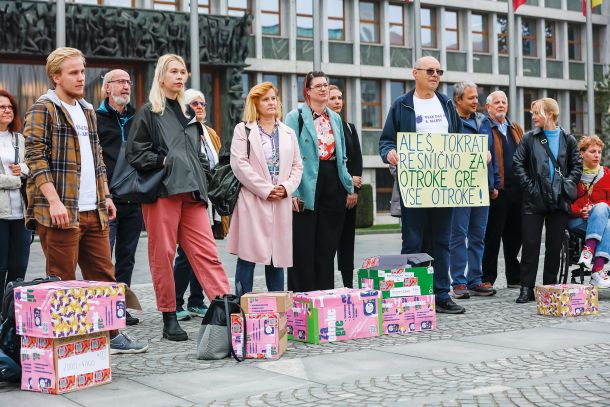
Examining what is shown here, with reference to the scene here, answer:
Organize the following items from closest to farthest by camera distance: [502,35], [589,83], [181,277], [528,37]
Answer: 1. [181,277]
2. [589,83]
3. [502,35]
4. [528,37]

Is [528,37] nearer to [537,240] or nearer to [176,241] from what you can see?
[537,240]

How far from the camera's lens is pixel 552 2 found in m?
45.7

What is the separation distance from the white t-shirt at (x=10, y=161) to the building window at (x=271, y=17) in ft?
97.5

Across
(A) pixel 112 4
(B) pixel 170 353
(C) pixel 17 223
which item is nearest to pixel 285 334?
(B) pixel 170 353

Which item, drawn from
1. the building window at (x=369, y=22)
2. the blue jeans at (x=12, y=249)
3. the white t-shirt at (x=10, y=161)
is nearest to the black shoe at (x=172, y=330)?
the blue jeans at (x=12, y=249)

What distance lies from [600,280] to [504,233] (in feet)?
4.57

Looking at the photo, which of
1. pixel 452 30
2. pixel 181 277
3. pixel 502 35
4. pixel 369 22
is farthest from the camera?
pixel 502 35

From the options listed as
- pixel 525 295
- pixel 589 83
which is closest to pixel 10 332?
pixel 525 295

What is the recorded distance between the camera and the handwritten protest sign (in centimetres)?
849

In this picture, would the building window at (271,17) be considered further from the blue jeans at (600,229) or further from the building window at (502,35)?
the blue jeans at (600,229)

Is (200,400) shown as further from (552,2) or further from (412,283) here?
(552,2)

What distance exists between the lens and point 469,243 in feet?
32.9

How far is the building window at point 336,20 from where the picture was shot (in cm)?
3912

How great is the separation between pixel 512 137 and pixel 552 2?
3774 centimetres
